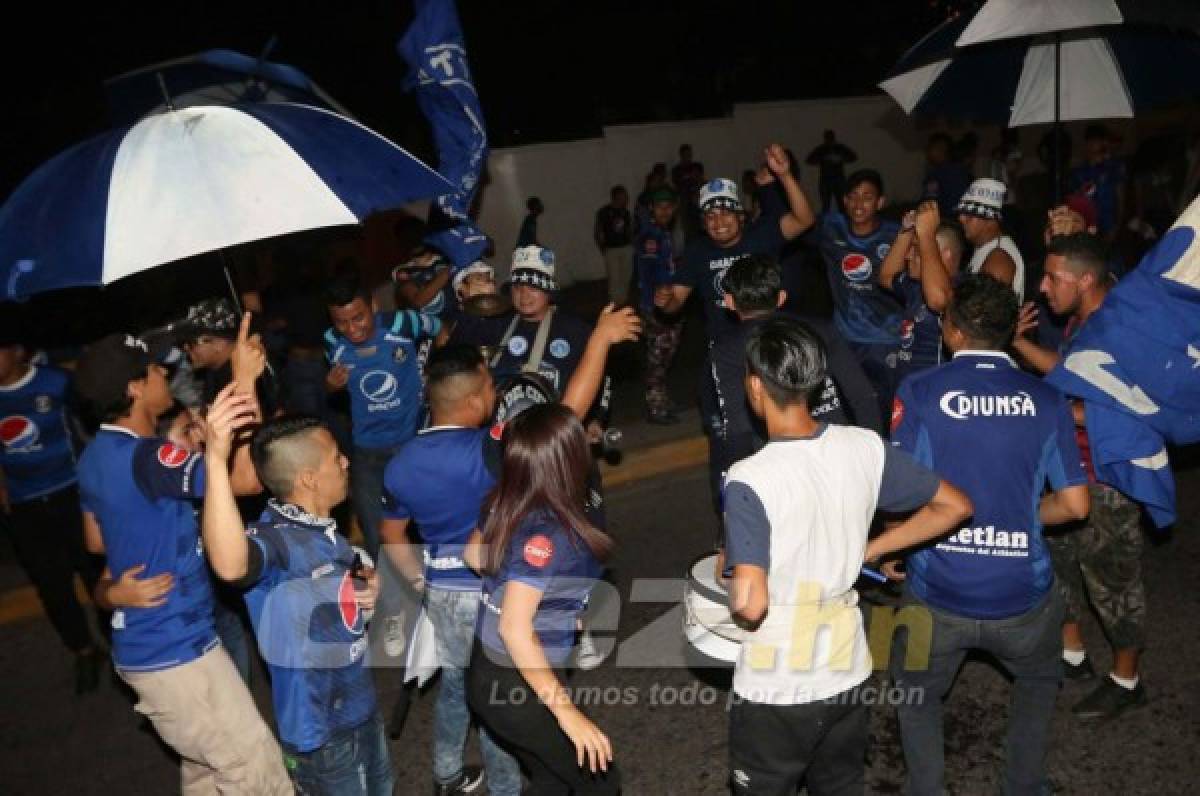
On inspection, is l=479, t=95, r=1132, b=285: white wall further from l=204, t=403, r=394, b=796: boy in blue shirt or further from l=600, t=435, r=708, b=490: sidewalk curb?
l=204, t=403, r=394, b=796: boy in blue shirt


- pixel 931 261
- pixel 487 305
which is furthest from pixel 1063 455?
pixel 487 305

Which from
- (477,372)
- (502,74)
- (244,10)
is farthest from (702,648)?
(502,74)

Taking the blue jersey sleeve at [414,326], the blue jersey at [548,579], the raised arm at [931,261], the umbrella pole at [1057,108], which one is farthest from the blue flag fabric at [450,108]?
the blue jersey at [548,579]

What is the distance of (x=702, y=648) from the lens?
355cm

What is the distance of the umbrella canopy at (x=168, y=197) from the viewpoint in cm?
315

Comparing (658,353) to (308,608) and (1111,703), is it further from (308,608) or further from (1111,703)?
(308,608)

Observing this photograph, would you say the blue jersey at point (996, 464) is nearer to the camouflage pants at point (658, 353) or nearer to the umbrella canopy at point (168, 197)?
the umbrella canopy at point (168, 197)

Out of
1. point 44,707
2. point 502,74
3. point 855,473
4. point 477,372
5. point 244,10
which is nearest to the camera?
point 855,473

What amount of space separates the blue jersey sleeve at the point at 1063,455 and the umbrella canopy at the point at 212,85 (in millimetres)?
5304

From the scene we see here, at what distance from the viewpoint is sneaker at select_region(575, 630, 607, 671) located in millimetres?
5117

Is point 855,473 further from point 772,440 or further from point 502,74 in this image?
point 502,74

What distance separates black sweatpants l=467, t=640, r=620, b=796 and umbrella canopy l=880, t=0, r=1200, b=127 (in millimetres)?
4358

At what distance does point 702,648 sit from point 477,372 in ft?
4.65

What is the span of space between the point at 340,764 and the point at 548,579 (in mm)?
1153
